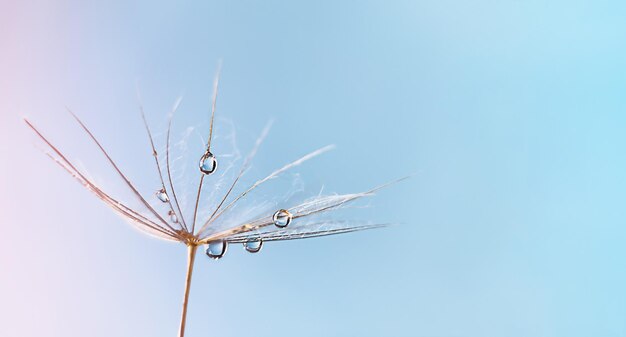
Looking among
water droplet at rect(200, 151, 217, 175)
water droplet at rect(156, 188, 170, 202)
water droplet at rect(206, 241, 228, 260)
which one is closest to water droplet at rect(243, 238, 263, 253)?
water droplet at rect(206, 241, 228, 260)

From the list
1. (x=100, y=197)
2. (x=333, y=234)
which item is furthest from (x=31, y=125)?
(x=333, y=234)

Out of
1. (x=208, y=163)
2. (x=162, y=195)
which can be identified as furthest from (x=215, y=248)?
(x=162, y=195)

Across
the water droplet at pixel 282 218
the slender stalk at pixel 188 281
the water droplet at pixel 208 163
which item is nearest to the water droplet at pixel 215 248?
the slender stalk at pixel 188 281

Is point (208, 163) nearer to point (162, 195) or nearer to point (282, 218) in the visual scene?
point (162, 195)

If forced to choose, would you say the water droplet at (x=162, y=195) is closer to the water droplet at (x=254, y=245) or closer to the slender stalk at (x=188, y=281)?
the slender stalk at (x=188, y=281)

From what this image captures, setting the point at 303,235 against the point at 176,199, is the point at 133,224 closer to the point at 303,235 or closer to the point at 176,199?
the point at 176,199
